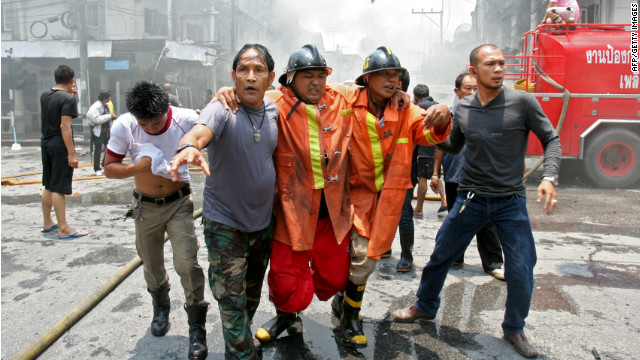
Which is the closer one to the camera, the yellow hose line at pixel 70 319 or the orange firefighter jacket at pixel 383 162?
the yellow hose line at pixel 70 319

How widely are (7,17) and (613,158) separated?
1251 inches

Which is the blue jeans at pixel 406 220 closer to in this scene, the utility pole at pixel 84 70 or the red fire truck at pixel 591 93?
the red fire truck at pixel 591 93

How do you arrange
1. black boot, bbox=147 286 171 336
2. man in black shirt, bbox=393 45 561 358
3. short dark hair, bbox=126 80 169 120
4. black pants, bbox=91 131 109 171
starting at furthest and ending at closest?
black pants, bbox=91 131 109 171 → black boot, bbox=147 286 171 336 → man in black shirt, bbox=393 45 561 358 → short dark hair, bbox=126 80 169 120

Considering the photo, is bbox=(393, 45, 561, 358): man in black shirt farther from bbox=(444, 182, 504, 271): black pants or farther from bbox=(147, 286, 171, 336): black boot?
bbox=(147, 286, 171, 336): black boot

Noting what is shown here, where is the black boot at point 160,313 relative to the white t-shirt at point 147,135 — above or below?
below

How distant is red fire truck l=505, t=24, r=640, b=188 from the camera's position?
8.25m

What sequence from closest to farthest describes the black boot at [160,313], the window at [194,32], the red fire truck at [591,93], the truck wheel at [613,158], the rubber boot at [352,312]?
1. the rubber boot at [352,312]
2. the black boot at [160,313]
3. the red fire truck at [591,93]
4. the truck wheel at [613,158]
5. the window at [194,32]

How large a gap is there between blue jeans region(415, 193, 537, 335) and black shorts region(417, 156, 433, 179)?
2.73 m

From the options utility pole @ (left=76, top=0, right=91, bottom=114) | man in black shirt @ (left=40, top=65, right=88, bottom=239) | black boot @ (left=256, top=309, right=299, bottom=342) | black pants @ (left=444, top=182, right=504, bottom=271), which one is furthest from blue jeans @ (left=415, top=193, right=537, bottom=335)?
utility pole @ (left=76, top=0, right=91, bottom=114)

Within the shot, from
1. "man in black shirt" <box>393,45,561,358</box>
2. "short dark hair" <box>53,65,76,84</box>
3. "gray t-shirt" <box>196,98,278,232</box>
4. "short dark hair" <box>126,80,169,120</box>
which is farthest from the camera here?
"short dark hair" <box>53,65,76,84</box>

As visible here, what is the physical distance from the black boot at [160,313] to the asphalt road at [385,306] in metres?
0.06

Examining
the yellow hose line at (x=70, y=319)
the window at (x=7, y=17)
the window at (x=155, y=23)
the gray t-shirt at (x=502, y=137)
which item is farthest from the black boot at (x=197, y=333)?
the window at (x=7, y=17)

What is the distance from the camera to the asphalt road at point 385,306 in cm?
291

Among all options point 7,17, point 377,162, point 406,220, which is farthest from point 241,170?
point 7,17
